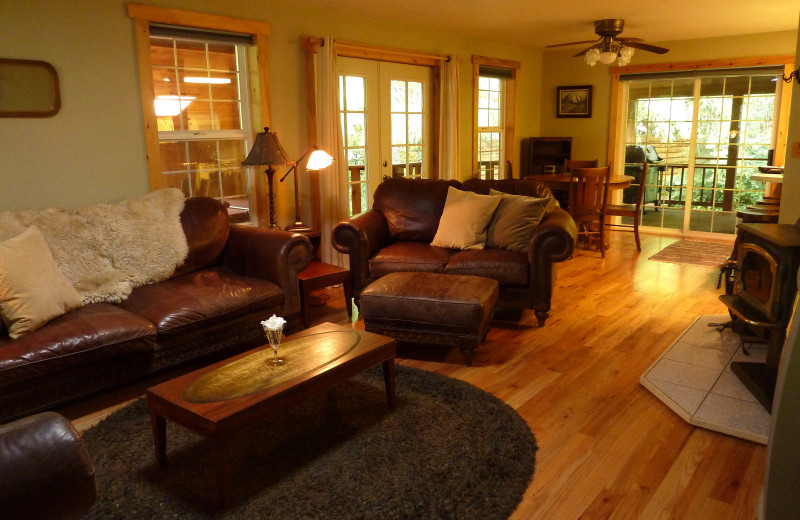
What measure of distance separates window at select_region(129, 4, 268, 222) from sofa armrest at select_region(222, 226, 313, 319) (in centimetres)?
85

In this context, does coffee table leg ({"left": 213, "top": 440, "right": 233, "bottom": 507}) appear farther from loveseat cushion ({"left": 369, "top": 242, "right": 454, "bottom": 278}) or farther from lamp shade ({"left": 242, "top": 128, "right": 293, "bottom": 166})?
lamp shade ({"left": 242, "top": 128, "right": 293, "bottom": 166})

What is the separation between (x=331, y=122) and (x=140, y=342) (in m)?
2.61

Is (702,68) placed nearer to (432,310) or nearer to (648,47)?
(648,47)

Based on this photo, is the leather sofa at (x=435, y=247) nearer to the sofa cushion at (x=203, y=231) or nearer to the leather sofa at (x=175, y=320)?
the leather sofa at (x=175, y=320)

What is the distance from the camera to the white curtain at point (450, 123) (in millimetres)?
5996

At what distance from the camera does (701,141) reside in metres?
6.83

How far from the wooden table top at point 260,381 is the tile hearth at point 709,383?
1.34 m

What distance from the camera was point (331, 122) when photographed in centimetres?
482

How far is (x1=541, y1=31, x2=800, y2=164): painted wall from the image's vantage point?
6.36 metres

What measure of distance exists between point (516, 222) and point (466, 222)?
0.35m

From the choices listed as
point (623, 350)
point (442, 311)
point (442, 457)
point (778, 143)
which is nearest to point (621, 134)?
point (778, 143)

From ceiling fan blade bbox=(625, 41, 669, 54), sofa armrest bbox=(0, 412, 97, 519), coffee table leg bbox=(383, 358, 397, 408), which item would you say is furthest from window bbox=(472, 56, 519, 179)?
sofa armrest bbox=(0, 412, 97, 519)

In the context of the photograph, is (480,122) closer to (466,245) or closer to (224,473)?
(466,245)

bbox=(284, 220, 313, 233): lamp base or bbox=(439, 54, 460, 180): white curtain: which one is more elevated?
bbox=(439, 54, 460, 180): white curtain
